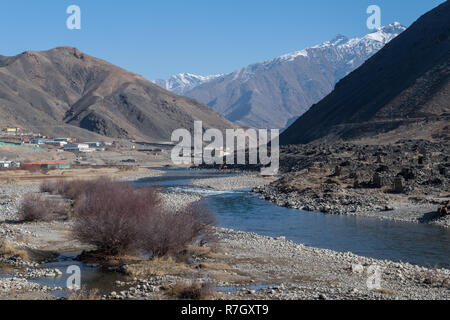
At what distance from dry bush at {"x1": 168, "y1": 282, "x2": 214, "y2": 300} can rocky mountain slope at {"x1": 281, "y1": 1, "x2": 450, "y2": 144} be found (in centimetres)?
6978

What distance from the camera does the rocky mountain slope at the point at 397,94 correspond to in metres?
96.6

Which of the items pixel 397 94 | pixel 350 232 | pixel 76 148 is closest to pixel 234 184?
pixel 350 232

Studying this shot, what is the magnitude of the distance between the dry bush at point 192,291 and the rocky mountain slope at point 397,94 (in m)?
69.8

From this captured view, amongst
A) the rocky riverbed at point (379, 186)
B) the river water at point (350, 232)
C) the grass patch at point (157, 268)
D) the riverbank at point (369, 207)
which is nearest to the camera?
the grass patch at point (157, 268)

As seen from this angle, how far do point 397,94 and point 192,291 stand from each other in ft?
337

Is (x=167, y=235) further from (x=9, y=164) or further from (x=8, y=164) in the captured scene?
(x=9, y=164)

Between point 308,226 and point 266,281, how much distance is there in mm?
15713

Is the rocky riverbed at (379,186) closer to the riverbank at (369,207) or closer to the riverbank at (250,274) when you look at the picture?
the riverbank at (369,207)
